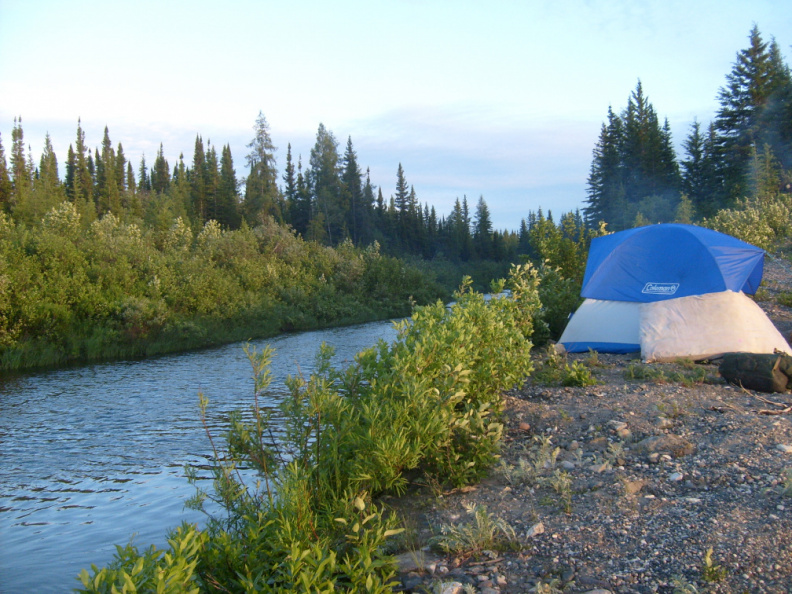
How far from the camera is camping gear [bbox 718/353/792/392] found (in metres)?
7.76

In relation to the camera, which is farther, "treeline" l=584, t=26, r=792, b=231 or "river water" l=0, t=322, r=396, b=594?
"treeline" l=584, t=26, r=792, b=231

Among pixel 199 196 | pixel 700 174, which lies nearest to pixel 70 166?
pixel 199 196

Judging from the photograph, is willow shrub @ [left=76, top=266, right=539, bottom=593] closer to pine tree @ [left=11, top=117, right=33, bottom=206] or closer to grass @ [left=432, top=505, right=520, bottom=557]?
grass @ [left=432, top=505, right=520, bottom=557]

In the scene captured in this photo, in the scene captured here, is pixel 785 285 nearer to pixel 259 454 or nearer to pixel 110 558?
pixel 259 454

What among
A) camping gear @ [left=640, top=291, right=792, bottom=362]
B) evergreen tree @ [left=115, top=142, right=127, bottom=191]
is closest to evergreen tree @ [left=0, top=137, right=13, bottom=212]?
evergreen tree @ [left=115, top=142, right=127, bottom=191]

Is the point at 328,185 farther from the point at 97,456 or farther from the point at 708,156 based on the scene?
the point at 97,456

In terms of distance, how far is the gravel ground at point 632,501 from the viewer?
3.87 metres

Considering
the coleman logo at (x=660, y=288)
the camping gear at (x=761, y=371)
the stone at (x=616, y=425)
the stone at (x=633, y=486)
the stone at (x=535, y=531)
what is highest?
the coleman logo at (x=660, y=288)

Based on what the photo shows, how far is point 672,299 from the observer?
1022 centimetres

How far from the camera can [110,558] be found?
236 inches

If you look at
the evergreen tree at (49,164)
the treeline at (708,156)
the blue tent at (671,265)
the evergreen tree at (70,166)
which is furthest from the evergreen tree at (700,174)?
the evergreen tree at (70,166)

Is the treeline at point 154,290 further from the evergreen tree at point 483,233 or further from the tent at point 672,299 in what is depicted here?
the evergreen tree at point 483,233

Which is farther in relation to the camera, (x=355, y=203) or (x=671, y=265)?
(x=355, y=203)

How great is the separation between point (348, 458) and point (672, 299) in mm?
7086
